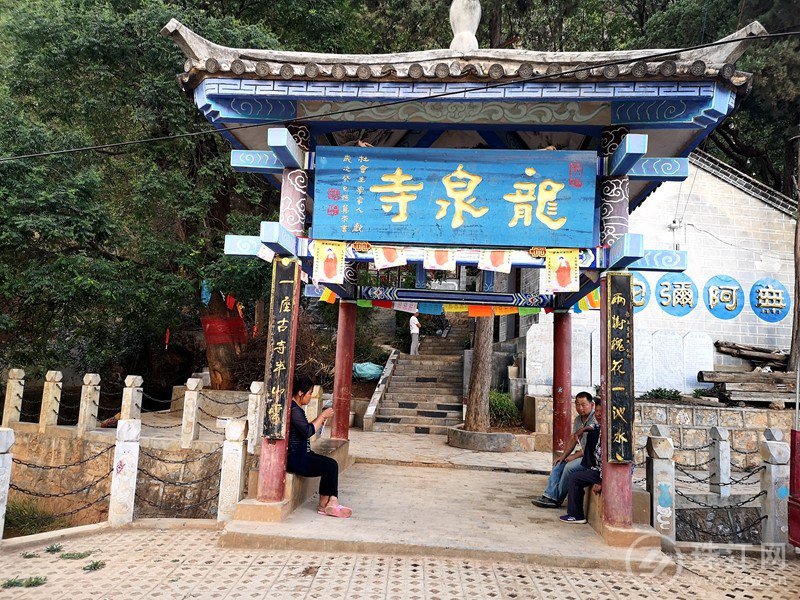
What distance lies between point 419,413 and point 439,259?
10325 millimetres

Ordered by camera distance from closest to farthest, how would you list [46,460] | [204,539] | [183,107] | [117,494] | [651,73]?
[651,73], [204,539], [117,494], [46,460], [183,107]

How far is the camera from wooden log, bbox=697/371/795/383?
13.4 m

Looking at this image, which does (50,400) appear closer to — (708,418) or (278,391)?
(278,391)

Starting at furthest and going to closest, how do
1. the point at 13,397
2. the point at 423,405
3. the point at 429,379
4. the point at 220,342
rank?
1. the point at 429,379
2. the point at 423,405
3. the point at 220,342
4. the point at 13,397

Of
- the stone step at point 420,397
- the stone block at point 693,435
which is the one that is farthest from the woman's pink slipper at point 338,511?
the stone step at point 420,397

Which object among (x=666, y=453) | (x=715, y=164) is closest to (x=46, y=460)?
(x=666, y=453)

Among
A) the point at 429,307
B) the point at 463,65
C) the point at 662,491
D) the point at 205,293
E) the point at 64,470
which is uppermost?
the point at 463,65

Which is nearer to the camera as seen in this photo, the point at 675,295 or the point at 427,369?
the point at 675,295

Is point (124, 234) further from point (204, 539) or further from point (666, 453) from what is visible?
point (666, 453)

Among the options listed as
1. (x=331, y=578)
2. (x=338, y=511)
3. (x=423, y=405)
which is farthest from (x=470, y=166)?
(x=423, y=405)

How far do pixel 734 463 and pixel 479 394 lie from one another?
5.49 metres

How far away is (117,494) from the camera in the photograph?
6.23 meters

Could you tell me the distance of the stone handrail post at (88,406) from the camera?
11.3 metres

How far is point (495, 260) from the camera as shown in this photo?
20.0ft
